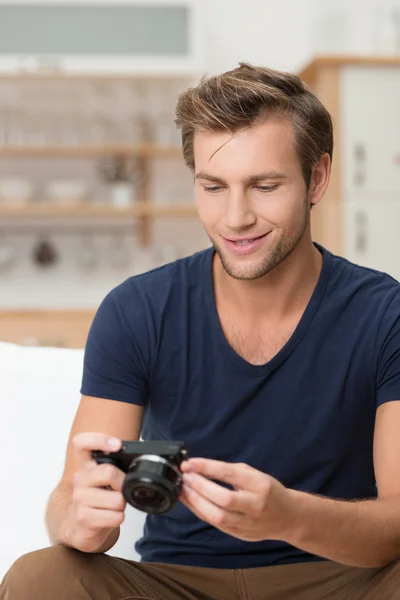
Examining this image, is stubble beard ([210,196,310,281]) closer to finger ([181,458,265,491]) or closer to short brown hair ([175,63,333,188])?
short brown hair ([175,63,333,188])

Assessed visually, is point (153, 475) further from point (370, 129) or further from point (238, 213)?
point (370, 129)

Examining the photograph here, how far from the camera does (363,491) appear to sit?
4.85ft

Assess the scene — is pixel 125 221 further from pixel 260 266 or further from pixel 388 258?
pixel 260 266

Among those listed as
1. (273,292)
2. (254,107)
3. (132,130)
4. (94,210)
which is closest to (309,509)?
(273,292)

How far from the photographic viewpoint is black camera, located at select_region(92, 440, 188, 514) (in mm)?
1067

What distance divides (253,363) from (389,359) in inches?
8.2

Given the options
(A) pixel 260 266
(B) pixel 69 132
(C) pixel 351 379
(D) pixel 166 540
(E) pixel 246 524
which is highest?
(B) pixel 69 132

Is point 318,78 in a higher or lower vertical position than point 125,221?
higher

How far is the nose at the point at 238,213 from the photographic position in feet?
4.64

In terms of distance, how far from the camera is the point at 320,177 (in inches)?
63.1

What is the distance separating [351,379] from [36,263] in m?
3.83

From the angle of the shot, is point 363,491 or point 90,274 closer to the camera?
point 363,491

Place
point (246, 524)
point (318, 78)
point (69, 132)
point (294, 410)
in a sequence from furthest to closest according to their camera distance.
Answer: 1. point (69, 132)
2. point (318, 78)
3. point (294, 410)
4. point (246, 524)

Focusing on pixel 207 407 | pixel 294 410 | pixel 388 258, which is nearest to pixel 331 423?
pixel 294 410
